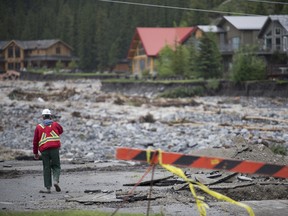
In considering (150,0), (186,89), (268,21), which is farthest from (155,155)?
(268,21)

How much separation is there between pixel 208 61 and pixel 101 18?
42.8 ft

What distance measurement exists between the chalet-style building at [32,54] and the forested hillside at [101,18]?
2.54 feet

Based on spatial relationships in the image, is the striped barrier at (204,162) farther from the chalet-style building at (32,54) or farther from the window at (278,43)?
the window at (278,43)

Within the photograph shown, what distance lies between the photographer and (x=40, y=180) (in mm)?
13820

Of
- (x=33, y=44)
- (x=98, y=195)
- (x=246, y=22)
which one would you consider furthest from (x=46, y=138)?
(x=246, y=22)

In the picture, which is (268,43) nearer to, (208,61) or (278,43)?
(278,43)

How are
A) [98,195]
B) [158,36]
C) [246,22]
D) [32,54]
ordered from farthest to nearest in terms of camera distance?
1. [158,36]
2. [246,22]
3. [32,54]
4. [98,195]

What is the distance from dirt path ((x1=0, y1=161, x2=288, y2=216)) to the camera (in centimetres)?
979

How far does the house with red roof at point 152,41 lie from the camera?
2857 inches

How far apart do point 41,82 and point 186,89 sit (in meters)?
22.9

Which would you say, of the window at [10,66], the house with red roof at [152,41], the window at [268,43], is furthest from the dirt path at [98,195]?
the house with red roof at [152,41]

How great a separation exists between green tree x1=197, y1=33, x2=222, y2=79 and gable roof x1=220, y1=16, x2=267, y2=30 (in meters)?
8.66

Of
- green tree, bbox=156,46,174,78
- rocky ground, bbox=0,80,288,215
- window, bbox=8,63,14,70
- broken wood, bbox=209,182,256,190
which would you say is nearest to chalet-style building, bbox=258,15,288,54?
green tree, bbox=156,46,174,78

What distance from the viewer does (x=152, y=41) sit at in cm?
7819
